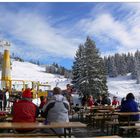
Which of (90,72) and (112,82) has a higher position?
(112,82)

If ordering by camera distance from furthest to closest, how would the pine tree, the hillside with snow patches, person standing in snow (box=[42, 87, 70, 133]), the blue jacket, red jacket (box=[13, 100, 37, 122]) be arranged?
the hillside with snow patches → the pine tree → the blue jacket → person standing in snow (box=[42, 87, 70, 133]) → red jacket (box=[13, 100, 37, 122])

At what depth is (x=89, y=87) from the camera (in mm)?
53500

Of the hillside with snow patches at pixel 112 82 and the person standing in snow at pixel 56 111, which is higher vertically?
the hillside with snow patches at pixel 112 82

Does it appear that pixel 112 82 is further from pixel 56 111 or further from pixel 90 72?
pixel 56 111

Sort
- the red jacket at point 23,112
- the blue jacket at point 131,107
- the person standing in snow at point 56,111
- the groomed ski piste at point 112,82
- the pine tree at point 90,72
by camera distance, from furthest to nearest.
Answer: the groomed ski piste at point 112,82
the pine tree at point 90,72
the blue jacket at point 131,107
the person standing in snow at point 56,111
the red jacket at point 23,112

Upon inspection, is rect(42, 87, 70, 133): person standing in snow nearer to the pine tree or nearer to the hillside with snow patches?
the pine tree

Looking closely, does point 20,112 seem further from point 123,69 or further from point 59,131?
point 123,69

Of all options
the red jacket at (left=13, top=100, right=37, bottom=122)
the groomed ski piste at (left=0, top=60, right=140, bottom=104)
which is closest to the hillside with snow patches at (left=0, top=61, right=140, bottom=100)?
the groomed ski piste at (left=0, top=60, right=140, bottom=104)

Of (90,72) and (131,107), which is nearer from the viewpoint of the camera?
(131,107)

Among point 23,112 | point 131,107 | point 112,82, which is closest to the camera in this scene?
point 23,112

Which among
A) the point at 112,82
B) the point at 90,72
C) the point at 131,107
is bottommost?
the point at 131,107

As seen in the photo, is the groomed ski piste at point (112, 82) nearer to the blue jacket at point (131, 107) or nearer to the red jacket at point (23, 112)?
the blue jacket at point (131, 107)

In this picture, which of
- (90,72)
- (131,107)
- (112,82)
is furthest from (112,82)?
(131,107)

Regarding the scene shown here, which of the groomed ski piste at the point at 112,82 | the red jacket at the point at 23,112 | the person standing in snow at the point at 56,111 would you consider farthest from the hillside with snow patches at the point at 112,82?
the red jacket at the point at 23,112
